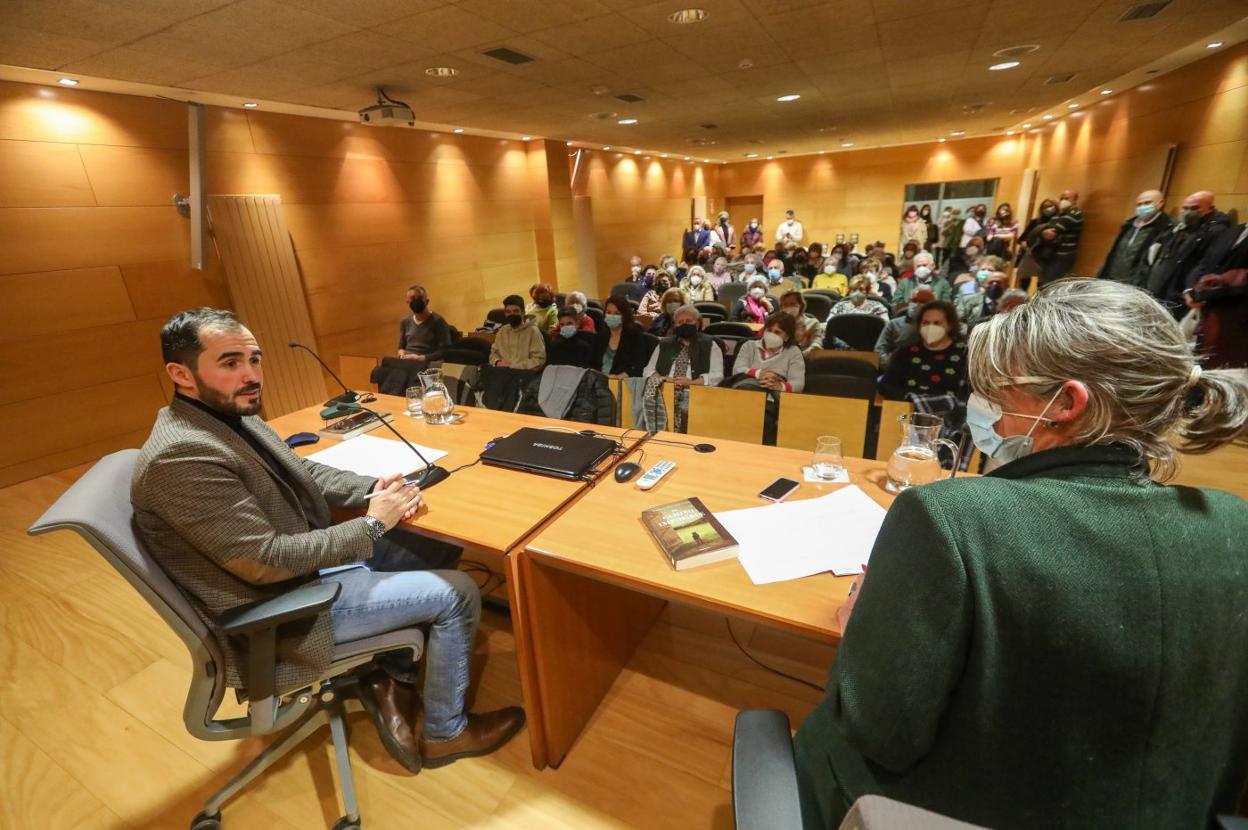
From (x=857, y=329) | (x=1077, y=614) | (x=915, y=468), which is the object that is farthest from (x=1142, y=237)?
(x=1077, y=614)

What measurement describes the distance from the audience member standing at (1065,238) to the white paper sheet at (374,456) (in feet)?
27.7

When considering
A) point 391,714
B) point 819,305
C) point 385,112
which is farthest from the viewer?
point 819,305

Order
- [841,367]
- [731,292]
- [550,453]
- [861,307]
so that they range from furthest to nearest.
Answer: [731,292] → [861,307] → [841,367] → [550,453]

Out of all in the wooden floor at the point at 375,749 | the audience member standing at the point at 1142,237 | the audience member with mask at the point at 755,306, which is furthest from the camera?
the audience member with mask at the point at 755,306

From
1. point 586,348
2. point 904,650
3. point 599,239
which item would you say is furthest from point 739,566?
point 599,239

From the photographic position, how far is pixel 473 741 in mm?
1698

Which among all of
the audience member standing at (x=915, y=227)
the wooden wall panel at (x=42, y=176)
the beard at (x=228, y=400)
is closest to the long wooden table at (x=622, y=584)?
the beard at (x=228, y=400)

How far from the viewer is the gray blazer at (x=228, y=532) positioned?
1198 millimetres

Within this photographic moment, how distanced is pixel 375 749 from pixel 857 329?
4501mm

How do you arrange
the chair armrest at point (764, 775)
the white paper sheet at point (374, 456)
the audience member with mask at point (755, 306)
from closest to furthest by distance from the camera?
the chair armrest at point (764, 775)
the white paper sheet at point (374, 456)
the audience member with mask at point (755, 306)

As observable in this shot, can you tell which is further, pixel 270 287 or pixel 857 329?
pixel 270 287

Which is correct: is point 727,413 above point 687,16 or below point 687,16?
below

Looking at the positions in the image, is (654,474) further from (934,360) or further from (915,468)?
(934,360)

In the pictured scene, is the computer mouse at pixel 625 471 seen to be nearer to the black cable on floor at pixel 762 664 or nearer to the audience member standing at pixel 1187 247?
the black cable on floor at pixel 762 664
